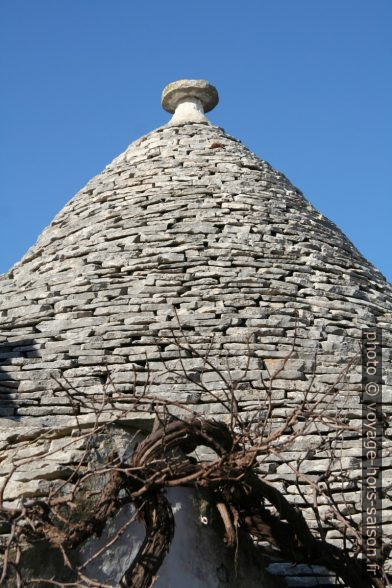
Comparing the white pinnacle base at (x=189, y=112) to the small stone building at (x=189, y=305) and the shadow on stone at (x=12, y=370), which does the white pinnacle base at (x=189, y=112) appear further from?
the shadow on stone at (x=12, y=370)

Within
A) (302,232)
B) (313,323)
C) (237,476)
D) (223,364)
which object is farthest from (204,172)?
(237,476)

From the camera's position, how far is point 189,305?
5379 millimetres

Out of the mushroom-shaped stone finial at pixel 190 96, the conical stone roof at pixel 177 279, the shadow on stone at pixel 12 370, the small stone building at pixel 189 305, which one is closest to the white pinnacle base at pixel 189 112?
the mushroom-shaped stone finial at pixel 190 96

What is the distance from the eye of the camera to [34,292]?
590cm

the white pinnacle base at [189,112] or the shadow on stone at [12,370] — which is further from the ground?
the white pinnacle base at [189,112]

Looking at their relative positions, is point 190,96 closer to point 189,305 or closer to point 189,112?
point 189,112

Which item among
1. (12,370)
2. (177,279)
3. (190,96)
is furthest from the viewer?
(190,96)

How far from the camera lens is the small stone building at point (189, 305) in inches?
170

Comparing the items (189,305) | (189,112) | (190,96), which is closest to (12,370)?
(189,305)

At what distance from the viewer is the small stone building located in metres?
4.33

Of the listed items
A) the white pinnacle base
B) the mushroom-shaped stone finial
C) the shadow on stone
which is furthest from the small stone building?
the mushroom-shaped stone finial

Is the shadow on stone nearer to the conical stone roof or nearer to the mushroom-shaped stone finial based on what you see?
the conical stone roof

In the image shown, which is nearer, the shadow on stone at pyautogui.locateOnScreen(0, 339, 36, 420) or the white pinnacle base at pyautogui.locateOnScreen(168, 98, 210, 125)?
the shadow on stone at pyautogui.locateOnScreen(0, 339, 36, 420)

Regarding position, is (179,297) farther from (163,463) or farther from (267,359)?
(163,463)
